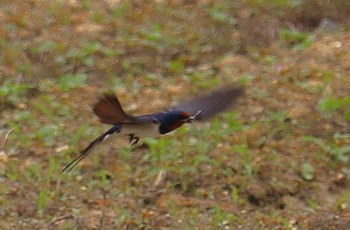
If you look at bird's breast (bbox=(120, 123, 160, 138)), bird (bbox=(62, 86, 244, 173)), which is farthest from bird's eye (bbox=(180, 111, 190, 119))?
bird's breast (bbox=(120, 123, 160, 138))

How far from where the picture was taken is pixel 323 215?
4977 millimetres

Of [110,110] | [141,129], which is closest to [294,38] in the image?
[141,129]

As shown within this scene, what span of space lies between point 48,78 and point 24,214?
1.42 metres

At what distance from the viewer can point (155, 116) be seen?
4.46m

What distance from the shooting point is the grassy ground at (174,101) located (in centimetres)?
493

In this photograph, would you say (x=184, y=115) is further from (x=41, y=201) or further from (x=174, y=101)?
(x=174, y=101)

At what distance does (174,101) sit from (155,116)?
130 centimetres

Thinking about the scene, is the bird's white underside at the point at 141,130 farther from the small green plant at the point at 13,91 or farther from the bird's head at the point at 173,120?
the small green plant at the point at 13,91

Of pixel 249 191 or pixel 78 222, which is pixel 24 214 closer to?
pixel 78 222

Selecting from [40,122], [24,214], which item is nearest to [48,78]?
[40,122]

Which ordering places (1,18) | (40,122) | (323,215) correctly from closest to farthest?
1. (323,215)
2. (40,122)
3. (1,18)

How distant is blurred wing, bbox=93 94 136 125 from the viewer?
3995 millimetres

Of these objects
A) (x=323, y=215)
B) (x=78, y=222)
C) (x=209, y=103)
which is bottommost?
(x=323, y=215)

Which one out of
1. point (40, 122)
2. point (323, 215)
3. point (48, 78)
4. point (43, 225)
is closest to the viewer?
point (43, 225)
